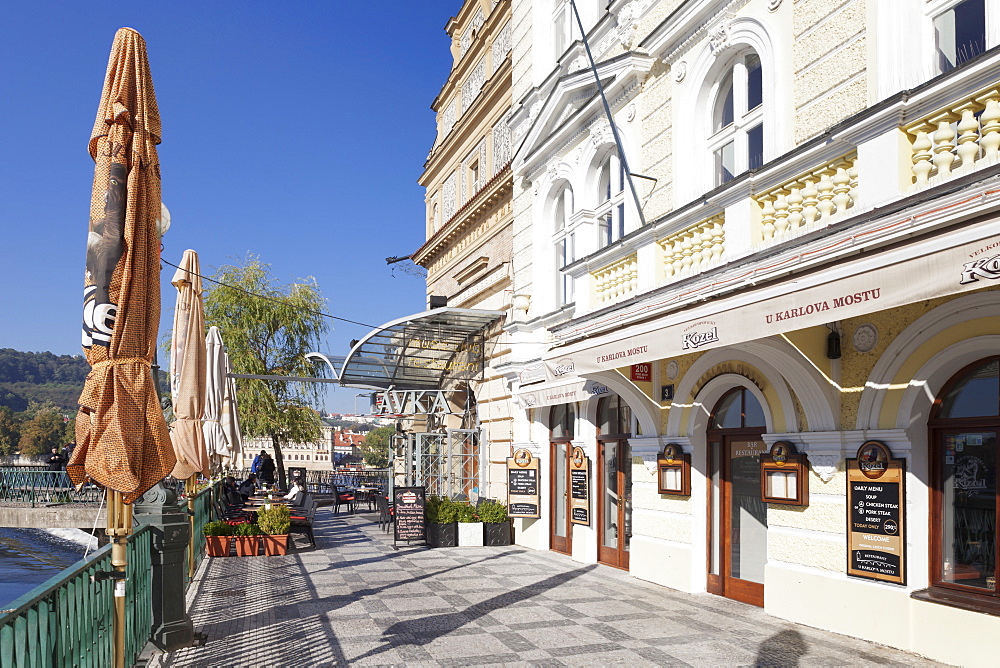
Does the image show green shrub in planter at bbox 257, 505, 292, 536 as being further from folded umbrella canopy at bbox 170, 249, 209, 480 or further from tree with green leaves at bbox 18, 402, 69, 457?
tree with green leaves at bbox 18, 402, 69, 457

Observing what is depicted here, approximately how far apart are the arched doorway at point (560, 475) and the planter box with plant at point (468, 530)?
142 centimetres

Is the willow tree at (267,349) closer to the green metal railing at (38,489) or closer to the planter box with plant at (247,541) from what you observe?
the green metal railing at (38,489)

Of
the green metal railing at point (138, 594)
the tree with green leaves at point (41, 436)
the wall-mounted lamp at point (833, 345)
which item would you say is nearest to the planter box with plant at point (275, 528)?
the green metal railing at point (138, 594)

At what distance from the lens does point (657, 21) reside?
11.6 meters

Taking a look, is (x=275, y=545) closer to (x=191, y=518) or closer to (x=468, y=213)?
(x=191, y=518)

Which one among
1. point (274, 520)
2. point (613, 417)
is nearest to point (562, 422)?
point (613, 417)

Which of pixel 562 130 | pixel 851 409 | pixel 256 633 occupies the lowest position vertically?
pixel 256 633

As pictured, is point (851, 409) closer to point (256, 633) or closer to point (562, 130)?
point (256, 633)

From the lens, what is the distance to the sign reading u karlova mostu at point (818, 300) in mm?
5215

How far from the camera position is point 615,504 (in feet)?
41.2

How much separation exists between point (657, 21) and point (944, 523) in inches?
308

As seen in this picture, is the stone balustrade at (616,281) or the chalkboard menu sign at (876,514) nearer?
the chalkboard menu sign at (876,514)

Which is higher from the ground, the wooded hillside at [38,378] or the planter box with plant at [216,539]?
the wooded hillside at [38,378]

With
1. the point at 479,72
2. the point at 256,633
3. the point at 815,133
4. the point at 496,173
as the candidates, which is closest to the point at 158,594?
the point at 256,633
